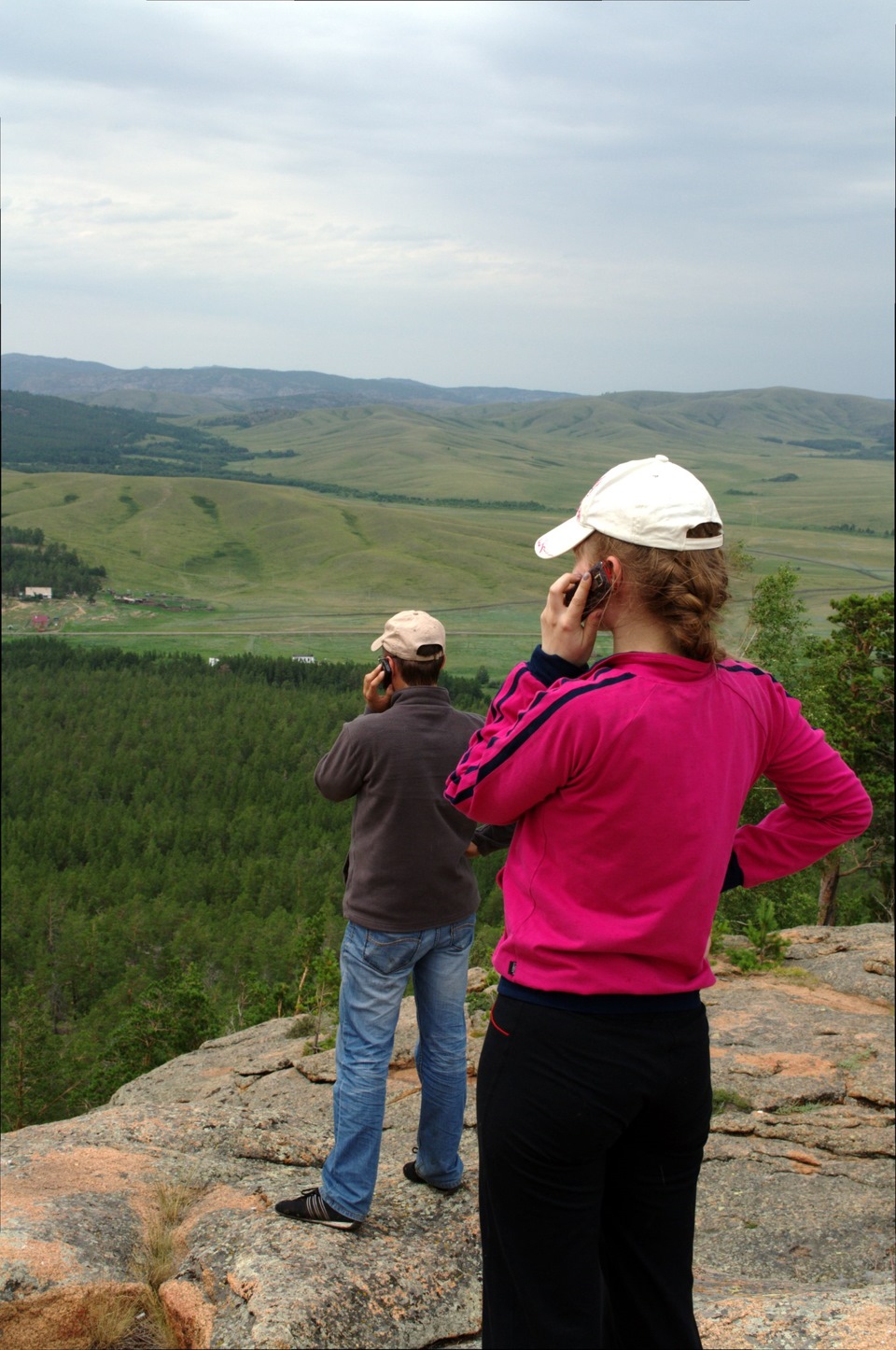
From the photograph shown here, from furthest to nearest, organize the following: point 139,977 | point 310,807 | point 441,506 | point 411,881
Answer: point 441,506 → point 310,807 → point 139,977 → point 411,881

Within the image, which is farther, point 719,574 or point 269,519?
point 269,519

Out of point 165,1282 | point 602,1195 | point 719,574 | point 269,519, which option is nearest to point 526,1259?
point 602,1195

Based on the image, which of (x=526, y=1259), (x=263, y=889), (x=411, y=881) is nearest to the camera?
(x=526, y=1259)

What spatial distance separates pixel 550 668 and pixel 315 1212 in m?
2.64

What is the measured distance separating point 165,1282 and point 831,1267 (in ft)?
9.64

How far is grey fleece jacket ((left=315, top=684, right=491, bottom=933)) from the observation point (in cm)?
377

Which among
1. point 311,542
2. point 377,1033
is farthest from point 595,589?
point 311,542

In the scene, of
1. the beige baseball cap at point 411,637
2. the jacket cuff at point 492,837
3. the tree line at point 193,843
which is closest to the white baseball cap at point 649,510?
the jacket cuff at point 492,837

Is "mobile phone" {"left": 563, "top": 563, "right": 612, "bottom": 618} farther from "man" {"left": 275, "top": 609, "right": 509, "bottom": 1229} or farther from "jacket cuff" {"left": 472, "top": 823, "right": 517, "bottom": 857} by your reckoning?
→ "man" {"left": 275, "top": 609, "right": 509, "bottom": 1229}

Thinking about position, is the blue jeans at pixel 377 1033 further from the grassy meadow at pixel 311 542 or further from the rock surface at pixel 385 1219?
the grassy meadow at pixel 311 542

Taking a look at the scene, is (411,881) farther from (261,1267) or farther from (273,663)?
(273,663)

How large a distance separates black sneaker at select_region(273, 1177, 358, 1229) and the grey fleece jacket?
109 cm

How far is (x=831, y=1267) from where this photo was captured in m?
4.53

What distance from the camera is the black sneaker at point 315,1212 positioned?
3789mm
